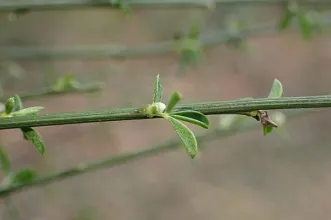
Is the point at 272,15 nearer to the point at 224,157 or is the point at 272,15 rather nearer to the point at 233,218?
the point at 224,157

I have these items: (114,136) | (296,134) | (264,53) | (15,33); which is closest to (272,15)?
(264,53)

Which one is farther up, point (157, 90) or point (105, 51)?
point (105, 51)

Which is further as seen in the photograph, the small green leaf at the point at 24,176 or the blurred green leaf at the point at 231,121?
the blurred green leaf at the point at 231,121

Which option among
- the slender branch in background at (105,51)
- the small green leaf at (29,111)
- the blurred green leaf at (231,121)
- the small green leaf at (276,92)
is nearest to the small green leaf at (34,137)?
the small green leaf at (29,111)

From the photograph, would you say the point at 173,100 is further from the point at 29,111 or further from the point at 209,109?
the point at 29,111

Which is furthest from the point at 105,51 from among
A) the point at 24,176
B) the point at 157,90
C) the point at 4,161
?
the point at 157,90

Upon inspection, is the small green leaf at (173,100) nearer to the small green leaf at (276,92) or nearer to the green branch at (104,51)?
the small green leaf at (276,92)
